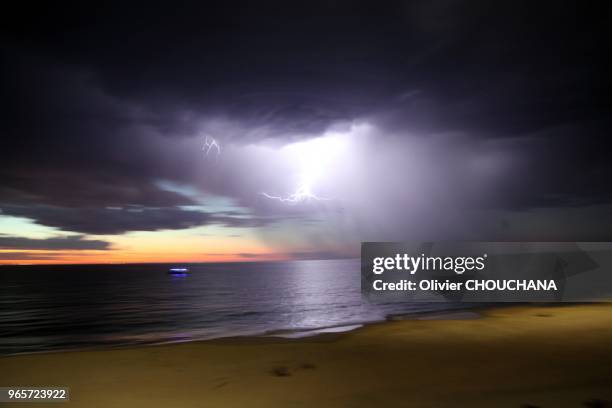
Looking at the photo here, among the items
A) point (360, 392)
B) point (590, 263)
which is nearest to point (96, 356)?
point (360, 392)

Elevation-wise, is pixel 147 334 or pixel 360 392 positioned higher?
pixel 360 392

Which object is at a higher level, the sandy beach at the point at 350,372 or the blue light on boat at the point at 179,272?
the sandy beach at the point at 350,372

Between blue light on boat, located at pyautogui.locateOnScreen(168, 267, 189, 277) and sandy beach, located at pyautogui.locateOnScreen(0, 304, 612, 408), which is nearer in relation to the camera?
sandy beach, located at pyautogui.locateOnScreen(0, 304, 612, 408)

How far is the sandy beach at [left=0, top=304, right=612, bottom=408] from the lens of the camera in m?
7.80

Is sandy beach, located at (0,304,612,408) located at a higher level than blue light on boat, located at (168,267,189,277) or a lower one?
higher

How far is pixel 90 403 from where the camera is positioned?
779 centimetres

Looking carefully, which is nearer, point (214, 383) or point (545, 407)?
point (545, 407)

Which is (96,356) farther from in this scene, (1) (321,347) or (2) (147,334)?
(2) (147,334)

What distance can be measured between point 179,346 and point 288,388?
651 cm

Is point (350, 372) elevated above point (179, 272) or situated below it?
above

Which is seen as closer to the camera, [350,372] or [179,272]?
[350,372]

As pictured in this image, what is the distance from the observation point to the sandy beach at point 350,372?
7805mm

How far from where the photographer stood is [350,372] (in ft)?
32.8

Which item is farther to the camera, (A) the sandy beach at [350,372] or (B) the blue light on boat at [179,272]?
(B) the blue light on boat at [179,272]
